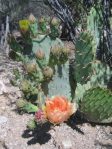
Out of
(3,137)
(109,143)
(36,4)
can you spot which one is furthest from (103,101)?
(36,4)

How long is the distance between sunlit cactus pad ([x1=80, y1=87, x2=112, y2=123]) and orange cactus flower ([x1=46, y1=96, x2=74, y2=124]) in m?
0.13

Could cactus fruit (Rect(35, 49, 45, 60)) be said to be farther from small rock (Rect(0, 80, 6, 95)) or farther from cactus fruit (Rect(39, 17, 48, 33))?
small rock (Rect(0, 80, 6, 95))

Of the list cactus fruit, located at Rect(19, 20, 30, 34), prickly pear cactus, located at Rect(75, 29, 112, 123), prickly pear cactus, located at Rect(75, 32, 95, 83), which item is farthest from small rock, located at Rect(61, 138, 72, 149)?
cactus fruit, located at Rect(19, 20, 30, 34)

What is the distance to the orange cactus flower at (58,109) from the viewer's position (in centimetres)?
269

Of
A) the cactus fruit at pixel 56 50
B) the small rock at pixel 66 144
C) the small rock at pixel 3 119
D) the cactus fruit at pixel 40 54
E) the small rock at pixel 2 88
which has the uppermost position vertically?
the cactus fruit at pixel 56 50

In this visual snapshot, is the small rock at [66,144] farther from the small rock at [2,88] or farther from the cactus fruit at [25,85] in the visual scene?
the small rock at [2,88]

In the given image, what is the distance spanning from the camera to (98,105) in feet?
9.29

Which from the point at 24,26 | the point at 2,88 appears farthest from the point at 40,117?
the point at 2,88

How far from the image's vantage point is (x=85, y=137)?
296cm

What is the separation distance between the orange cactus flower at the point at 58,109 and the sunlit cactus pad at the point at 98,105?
0.43ft

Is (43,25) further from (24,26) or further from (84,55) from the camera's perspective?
(84,55)

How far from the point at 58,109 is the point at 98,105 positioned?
0.92 ft


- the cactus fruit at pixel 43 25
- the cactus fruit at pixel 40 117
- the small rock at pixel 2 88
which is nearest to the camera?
the cactus fruit at pixel 40 117

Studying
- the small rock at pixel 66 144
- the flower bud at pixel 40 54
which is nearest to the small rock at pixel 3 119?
the small rock at pixel 66 144
